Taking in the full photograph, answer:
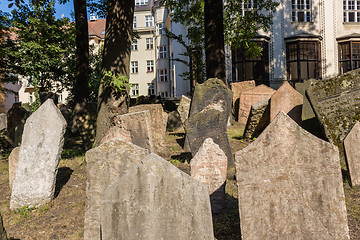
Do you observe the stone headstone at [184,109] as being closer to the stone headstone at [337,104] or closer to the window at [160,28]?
the stone headstone at [337,104]

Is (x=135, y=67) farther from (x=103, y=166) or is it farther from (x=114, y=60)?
(x=103, y=166)

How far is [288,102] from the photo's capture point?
9898mm

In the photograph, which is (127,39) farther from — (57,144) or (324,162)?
(324,162)

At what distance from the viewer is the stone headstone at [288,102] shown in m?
9.68

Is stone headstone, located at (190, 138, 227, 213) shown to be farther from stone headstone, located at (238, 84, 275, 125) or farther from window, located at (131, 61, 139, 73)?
window, located at (131, 61, 139, 73)

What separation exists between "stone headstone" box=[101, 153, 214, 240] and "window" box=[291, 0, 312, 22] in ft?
86.7

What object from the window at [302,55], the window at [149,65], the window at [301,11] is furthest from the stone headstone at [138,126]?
the window at [149,65]

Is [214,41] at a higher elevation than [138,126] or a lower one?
higher

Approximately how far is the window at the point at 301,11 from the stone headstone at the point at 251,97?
16240mm

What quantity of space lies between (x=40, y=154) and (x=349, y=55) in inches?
1034

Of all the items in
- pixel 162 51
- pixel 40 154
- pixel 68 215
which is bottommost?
pixel 68 215

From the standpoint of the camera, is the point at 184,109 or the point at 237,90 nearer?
the point at 184,109

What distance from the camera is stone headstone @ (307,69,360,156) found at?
655cm

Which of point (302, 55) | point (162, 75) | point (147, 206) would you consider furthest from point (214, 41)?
point (162, 75)
